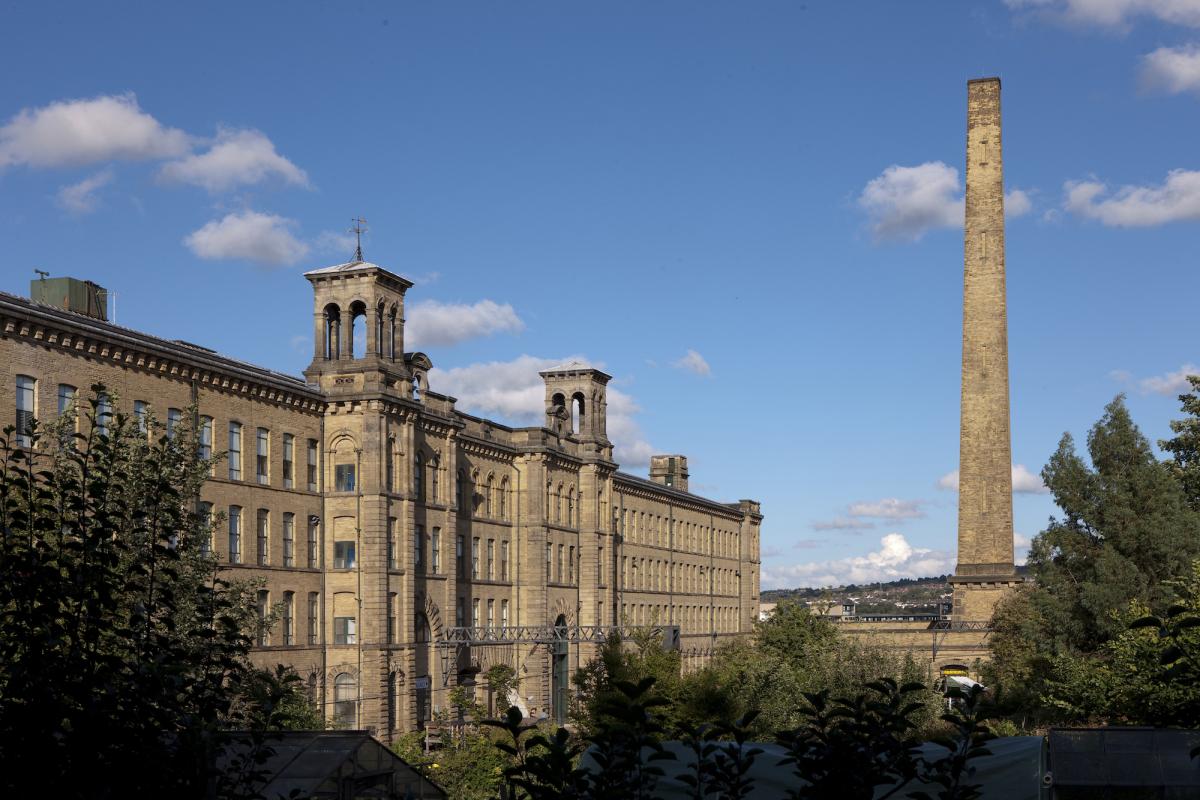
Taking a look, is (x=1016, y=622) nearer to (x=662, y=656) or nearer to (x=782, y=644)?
(x=782, y=644)

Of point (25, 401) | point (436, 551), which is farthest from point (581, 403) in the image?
point (25, 401)

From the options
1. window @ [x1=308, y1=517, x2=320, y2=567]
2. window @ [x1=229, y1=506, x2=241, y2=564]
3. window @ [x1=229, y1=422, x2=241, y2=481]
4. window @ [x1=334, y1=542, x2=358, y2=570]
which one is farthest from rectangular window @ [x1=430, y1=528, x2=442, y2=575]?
window @ [x1=229, y1=422, x2=241, y2=481]

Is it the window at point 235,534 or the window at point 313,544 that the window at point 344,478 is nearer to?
the window at point 313,544

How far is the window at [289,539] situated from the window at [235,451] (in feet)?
10.9

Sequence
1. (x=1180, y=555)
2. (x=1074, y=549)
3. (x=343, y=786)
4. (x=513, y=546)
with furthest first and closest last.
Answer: (x=513, y=546)
(x=1074, y=549)
(x=1180, y=555)
(x=343, y=786)

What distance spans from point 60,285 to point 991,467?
164 feet

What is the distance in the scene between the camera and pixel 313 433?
55.8m

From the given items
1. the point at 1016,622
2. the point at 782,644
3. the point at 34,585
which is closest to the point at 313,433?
the point at 782,644

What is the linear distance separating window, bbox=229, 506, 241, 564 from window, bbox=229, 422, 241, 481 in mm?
1163

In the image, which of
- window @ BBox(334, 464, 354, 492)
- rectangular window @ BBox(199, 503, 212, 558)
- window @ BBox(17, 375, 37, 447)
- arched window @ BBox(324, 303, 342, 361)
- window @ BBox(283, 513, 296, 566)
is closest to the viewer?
rectangular window @ BBox(199, 503, 212, 558)

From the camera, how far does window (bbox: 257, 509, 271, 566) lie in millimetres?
51969

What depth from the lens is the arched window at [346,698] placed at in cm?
5356

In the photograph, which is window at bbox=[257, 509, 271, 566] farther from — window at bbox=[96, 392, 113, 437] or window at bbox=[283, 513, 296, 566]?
window at bbox=[96, 392, 113, 437]

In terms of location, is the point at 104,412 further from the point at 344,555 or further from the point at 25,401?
the point at 344,555
